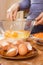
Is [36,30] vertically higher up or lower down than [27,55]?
lower down

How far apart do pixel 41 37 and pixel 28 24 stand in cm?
14

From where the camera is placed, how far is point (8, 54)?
2.07 ft

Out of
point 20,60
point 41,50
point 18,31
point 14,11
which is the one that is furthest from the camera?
point 14,11

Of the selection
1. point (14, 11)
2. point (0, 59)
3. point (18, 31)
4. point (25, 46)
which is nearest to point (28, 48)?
point (25, 46)

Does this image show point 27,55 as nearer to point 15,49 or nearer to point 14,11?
point 15,49

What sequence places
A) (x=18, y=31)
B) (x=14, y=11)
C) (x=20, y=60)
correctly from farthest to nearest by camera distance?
(x=14, y=11), (x=18, y=31), (x=20, y=60)

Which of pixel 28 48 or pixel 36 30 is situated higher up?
pixel 28 48

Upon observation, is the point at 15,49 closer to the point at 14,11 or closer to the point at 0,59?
the point at 0,59

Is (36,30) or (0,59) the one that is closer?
(0,59)

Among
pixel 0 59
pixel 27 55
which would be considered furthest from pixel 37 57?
pixel 0 59

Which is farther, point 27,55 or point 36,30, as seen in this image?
point 36,30

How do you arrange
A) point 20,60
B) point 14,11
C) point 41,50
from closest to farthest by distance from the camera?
point 20,60 < point 41,50 < point 14,11

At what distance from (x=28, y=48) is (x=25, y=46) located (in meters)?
0.02

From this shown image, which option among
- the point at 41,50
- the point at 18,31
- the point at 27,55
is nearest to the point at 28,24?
the point at 18,31
